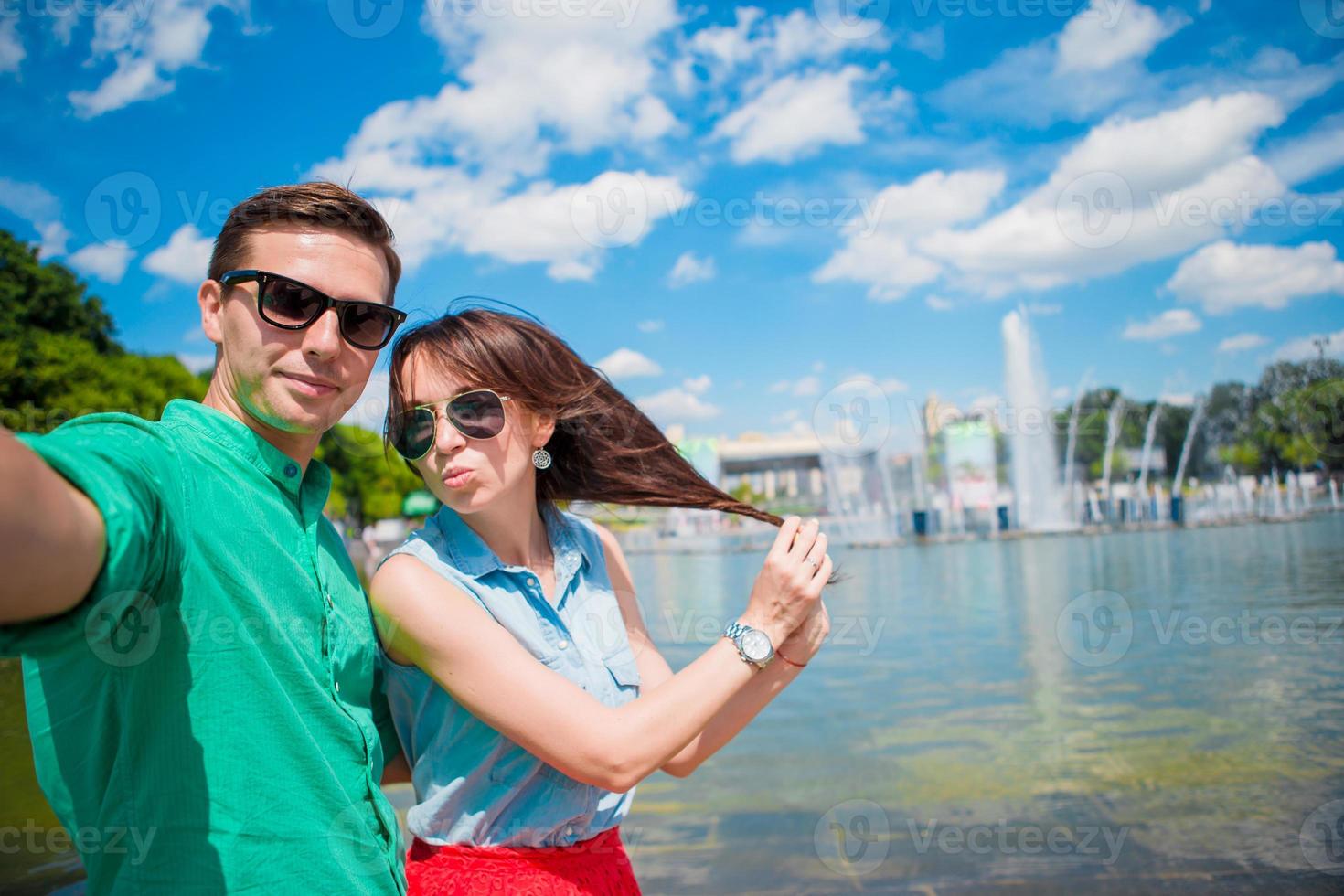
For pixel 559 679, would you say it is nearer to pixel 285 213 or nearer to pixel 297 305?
pixel 297 305

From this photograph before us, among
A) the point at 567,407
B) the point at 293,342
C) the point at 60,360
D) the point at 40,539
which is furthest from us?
the point at 60,360

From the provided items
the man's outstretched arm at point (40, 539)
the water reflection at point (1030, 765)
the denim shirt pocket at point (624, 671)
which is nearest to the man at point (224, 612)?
the man's outstretched arm at point (40, 539)

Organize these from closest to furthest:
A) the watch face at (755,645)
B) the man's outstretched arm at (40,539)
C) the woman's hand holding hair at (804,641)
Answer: the man's outstretched arm at (40,539)
the watch face at (755,645)
the woman's hand holding hair at (804,641)

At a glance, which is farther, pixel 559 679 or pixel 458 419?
pixel 458 419

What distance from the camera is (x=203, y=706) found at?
1.38 m

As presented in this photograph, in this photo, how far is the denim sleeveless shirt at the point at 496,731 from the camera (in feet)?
6.12

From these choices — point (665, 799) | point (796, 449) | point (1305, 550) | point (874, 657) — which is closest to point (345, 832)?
point (665, 799)

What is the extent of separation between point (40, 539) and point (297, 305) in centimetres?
88

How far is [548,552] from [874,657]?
29.5ft

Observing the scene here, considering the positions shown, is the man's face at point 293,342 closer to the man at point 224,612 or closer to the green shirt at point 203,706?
the man at point 224,612

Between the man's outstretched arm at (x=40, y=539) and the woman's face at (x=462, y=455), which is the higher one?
the woman's face at (x=462, y=455)

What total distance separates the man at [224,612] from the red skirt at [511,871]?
0.21m

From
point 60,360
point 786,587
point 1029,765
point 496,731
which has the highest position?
point 60,360

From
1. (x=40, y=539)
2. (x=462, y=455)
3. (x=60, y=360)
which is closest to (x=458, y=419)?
(x=462, y=455)
